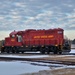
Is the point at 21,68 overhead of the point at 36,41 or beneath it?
beneath

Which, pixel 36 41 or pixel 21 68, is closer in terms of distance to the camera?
pixel 21 68

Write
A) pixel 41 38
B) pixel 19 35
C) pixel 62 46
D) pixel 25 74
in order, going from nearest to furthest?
1. pixel 25 74
2. pixel 62 46
3. pixel 41 38
4. pixel 19 35

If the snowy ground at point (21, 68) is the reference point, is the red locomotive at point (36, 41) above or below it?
above

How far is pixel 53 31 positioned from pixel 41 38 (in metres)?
2.04

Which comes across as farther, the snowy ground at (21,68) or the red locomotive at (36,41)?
the red locomotive at (36,41)

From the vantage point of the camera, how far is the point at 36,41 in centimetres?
4078

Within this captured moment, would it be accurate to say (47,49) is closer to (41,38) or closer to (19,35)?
(41,38)

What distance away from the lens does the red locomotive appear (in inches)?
1517

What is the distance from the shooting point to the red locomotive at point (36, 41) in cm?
3853

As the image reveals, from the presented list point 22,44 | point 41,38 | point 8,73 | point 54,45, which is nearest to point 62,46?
point 54,45

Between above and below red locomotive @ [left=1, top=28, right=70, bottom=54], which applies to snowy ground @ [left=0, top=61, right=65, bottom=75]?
below

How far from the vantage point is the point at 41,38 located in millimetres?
40531

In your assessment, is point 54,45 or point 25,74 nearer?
point 25,74

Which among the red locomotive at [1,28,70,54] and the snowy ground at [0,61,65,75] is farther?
the red locomotive at [1,28,70,54]
